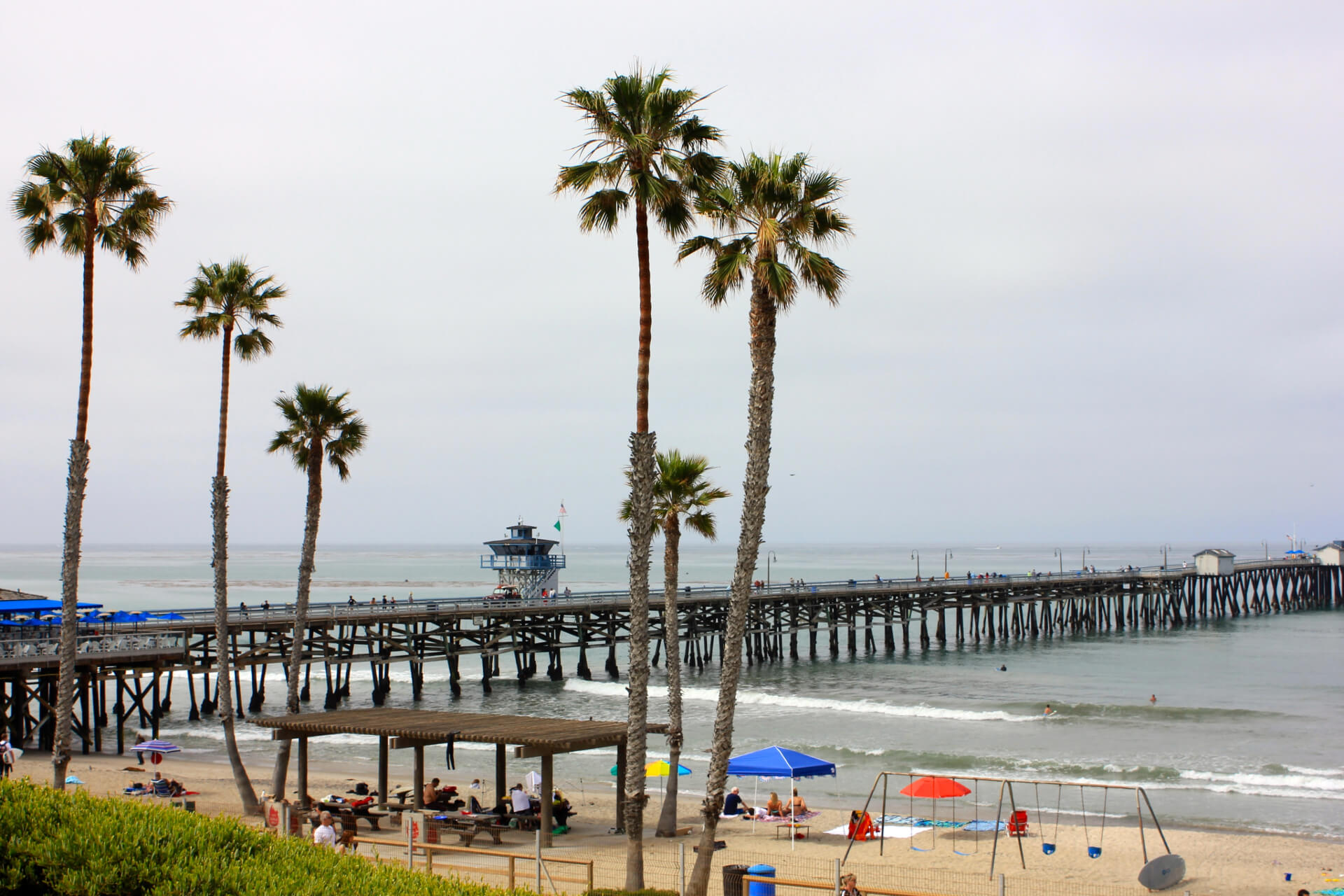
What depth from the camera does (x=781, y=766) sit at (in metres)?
20.2

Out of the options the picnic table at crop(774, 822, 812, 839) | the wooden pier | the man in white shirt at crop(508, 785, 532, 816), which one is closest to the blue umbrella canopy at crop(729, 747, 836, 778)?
the picnic table at crop(774, 822, 812, 839)

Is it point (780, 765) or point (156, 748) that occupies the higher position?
point (780, 765)

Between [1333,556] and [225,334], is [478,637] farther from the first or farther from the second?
[1333,556]

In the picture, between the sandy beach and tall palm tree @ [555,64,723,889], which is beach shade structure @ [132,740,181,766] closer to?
the sandy beach

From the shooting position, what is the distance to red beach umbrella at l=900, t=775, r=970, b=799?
20188mm

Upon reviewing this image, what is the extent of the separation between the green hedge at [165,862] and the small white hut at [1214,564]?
312 feet

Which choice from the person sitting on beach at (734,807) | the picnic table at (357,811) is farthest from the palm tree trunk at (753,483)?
the person sitting on beach at (734,807)

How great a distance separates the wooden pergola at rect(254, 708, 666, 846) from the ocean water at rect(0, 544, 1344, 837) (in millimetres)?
8071

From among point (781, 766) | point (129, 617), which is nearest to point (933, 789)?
point (781, 766)

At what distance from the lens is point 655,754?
30.9 m

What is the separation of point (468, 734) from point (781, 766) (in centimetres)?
617

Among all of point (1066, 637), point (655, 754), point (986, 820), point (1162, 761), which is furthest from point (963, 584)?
point (986, 820)

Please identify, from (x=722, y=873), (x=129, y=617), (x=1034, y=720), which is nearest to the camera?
(x=722, y=873)

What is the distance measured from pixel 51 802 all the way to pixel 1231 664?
6110cm
